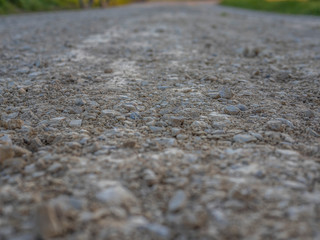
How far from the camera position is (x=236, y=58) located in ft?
22.5

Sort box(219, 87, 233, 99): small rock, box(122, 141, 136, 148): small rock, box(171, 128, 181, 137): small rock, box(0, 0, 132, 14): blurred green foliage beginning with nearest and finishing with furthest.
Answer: box(122, 141, 136, 148): small rock
box(171, 128, 181, 137): small rock
box(219, 87, 233, 99): small rock
box(0, 0, 132, 14): blurred green foliage

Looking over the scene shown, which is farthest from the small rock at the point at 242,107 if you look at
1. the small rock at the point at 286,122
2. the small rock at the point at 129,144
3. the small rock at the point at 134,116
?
the small rock at the point at 129,144

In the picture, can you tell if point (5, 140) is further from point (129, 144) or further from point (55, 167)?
point (129, 144)

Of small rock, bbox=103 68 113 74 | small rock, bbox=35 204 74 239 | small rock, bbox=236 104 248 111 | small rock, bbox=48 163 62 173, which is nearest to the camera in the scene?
small rock, bbox=35 204 74 239

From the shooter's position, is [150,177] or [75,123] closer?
[150,177]

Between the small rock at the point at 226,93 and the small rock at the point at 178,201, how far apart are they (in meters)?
2.37

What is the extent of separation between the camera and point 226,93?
444 centimetres

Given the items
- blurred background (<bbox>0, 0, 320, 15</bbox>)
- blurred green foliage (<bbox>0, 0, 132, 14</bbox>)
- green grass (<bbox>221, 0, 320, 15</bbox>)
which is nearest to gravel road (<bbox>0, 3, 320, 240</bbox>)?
green grass (<bbox>221, 0, 320, 15</bbox>)

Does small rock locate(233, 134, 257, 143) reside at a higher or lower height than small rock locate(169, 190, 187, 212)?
higher

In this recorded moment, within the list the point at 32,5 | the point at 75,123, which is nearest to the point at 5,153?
the point at 75,123

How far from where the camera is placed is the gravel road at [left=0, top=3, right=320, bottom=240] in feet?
6.71

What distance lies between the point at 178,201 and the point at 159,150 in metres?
0.81

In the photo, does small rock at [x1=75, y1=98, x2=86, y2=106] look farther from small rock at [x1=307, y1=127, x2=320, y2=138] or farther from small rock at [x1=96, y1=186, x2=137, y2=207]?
small rock at [x1=307, y1=127, x2=320, y2=138]

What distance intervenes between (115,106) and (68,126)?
768 millimetres
